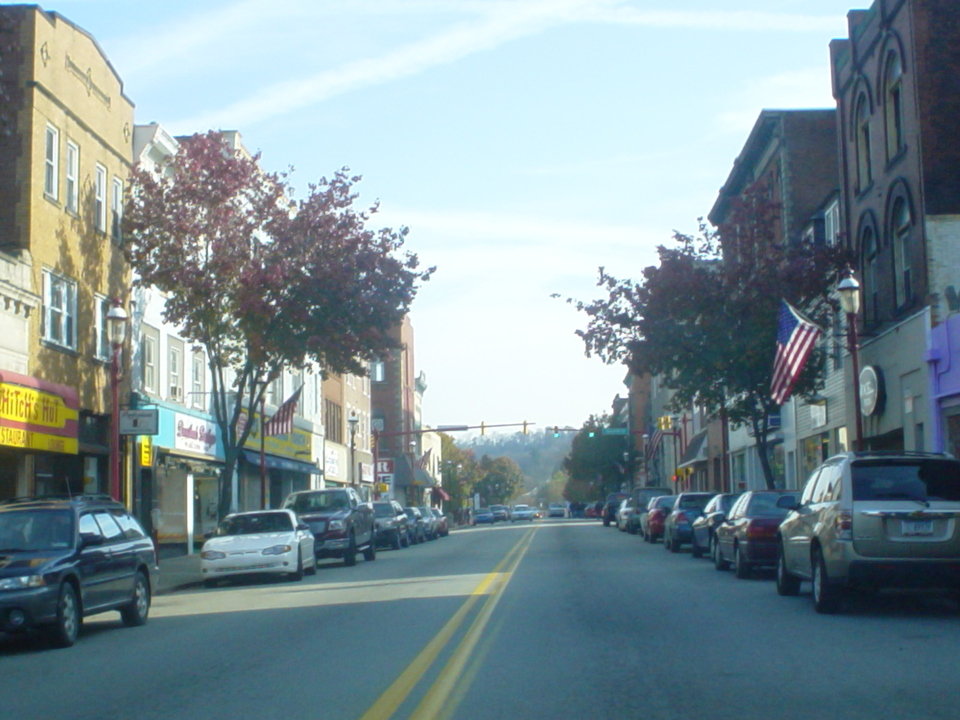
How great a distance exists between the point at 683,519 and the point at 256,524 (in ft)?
39.2

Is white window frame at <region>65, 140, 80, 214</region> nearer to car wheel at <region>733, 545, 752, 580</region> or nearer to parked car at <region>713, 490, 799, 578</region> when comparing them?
parked car at <region>713, 490, 799, 578</region>

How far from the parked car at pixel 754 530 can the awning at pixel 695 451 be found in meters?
40.5

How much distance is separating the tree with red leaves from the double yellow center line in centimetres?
1339

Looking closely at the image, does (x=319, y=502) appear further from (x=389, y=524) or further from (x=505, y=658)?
(x=505, y=658)

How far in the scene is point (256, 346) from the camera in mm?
29484

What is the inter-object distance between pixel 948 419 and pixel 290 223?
15.3m

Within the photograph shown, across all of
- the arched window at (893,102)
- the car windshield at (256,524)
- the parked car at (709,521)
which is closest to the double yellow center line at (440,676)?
the car windshield at (256,524)

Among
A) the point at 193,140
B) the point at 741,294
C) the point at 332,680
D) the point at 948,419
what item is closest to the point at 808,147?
the point at 741,294

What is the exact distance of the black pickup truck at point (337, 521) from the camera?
95.7 ft

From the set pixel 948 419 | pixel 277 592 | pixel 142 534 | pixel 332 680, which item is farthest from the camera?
pixel 948 419

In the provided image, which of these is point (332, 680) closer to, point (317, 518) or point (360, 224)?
point (317, 518)

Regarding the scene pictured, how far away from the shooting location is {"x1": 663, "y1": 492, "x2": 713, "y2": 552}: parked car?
1267 inches

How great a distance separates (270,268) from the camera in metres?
29.2

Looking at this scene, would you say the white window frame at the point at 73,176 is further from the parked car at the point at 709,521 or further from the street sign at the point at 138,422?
the parked car at the point at 709,521
